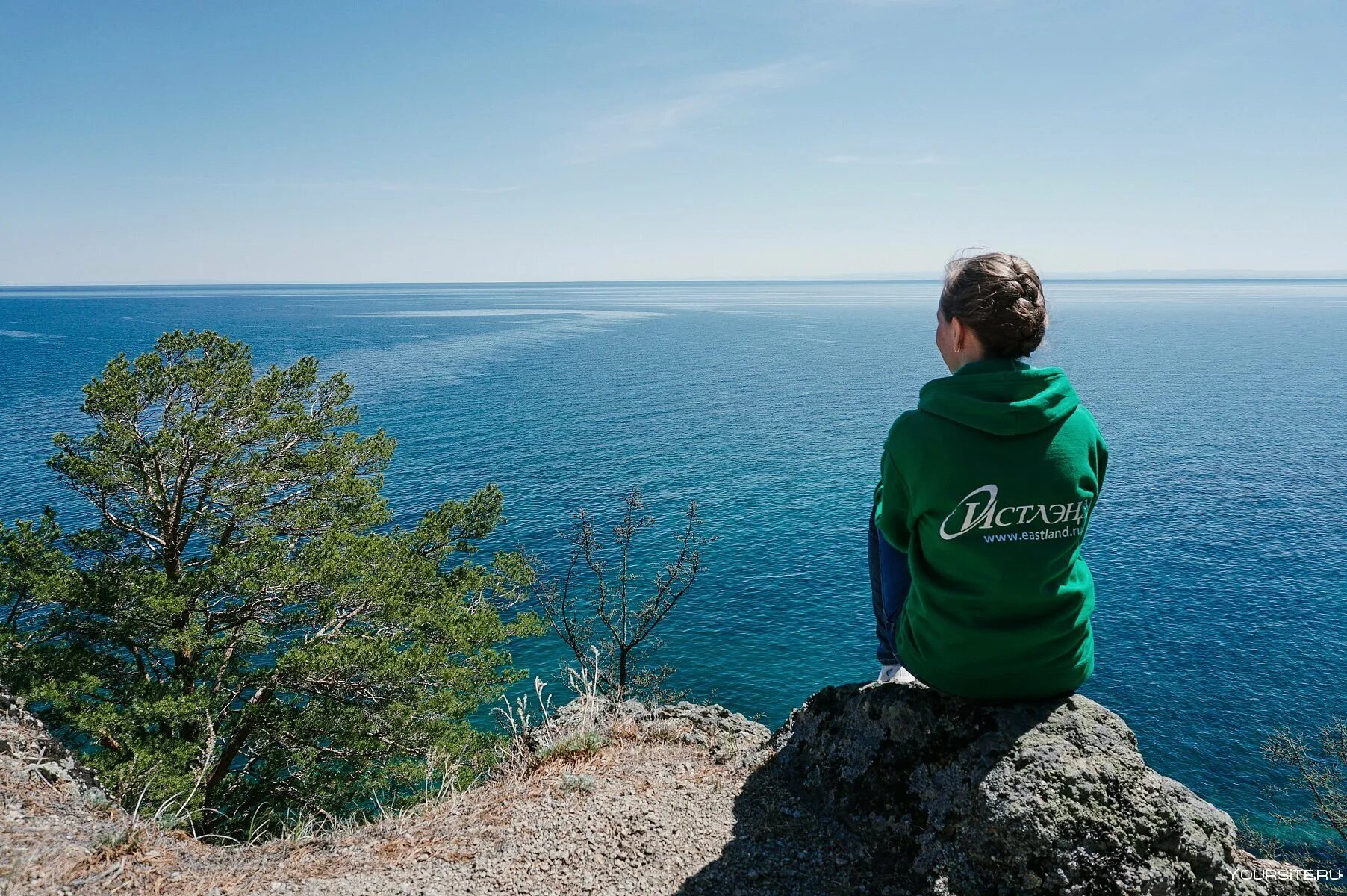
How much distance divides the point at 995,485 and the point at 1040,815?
71.9 inches

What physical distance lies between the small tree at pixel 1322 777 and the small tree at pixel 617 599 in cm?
1871

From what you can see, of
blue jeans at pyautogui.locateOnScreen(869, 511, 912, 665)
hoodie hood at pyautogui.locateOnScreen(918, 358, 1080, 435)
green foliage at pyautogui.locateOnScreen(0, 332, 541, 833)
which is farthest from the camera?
green foliage at pyautogui.locateOnScreen(0, 332, 541, 833)

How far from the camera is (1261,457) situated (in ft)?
173

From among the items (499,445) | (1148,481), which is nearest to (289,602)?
(499,445)

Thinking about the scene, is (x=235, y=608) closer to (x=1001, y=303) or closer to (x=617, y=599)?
(x=1001, y=303)

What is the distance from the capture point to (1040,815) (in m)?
3.71

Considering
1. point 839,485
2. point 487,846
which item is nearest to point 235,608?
point 487,846

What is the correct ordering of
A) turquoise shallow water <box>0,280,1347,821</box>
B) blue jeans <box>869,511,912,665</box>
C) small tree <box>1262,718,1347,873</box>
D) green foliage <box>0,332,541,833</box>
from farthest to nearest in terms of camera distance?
turquoise shallow water <box>0,280,1347,821</box> < small tree <box>1262,718,1347,873</box> < green foliage <box>0,332,541,833</box> < blue jeans <box>869,511,912,665</box>

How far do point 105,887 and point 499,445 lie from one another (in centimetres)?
4948

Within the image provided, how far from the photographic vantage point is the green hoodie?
3264 millimetres

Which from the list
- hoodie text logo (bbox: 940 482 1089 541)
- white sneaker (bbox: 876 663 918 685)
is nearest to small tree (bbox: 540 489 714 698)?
white sneaker (bbox: 876 663 918 685)

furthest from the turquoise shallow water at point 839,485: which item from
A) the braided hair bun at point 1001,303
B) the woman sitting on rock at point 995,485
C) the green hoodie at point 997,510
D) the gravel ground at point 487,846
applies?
the gravel ground at point 487,846

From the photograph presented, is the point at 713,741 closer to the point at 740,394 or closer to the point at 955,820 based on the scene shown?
the point at 955,820

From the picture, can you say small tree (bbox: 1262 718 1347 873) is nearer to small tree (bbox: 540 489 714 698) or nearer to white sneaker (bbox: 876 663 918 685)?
small tree (bbox: 540 489 714 698)
